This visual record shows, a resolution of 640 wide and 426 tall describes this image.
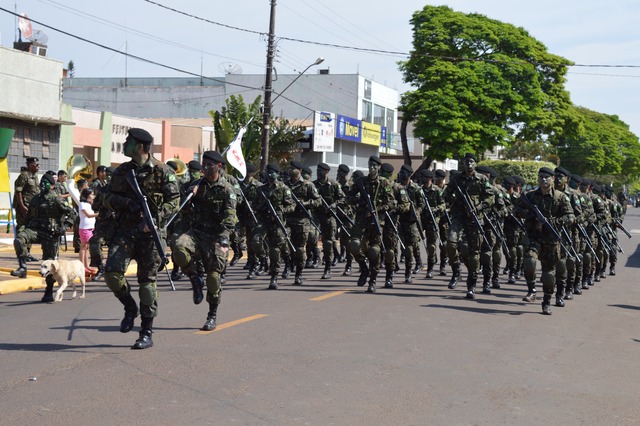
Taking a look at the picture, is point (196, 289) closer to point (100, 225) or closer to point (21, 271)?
point (100, 225)

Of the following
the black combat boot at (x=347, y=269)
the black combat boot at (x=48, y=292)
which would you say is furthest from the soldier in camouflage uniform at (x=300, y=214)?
the black combat boot at (x=48, y=292)

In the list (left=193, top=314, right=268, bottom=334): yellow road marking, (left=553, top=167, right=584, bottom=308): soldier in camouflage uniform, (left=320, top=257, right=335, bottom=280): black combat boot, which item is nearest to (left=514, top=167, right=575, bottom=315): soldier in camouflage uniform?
(left=553, top=167, right=584, bottom=308): soldier in camouflage uniform

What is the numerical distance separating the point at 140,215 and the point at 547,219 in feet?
19.7

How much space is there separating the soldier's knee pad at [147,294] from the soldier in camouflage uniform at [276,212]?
17.4 ft

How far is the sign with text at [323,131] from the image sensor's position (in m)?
49.3

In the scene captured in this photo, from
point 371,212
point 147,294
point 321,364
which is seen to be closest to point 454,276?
point 371,212

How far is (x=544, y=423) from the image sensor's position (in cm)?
607

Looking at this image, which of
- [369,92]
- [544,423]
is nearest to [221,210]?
[544,423]

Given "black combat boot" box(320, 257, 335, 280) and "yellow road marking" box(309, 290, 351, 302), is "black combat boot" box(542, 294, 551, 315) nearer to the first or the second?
"yellow road marking" box(309, 290, 351, 302)

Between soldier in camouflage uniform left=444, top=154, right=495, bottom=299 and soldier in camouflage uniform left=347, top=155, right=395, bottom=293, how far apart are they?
0.97 meters

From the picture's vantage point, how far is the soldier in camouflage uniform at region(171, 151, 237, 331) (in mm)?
9266

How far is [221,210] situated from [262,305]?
7.94 ft

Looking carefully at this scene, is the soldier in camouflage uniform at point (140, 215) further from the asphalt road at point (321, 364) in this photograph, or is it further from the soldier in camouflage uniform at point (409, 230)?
the soldier in camouflage uniform at point (409, 230)

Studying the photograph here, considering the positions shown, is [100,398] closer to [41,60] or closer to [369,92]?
[41,60]
